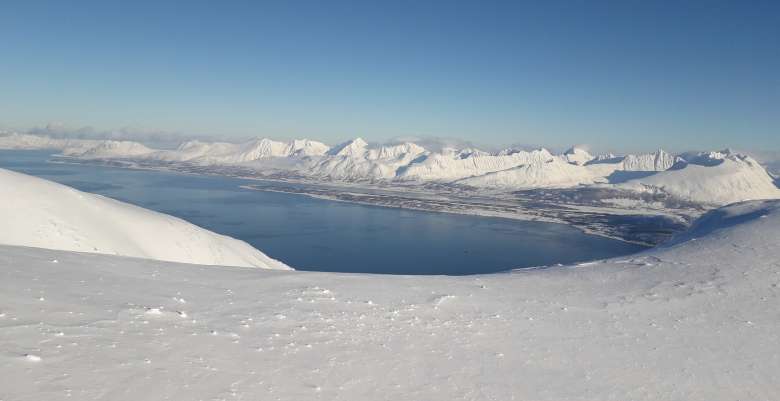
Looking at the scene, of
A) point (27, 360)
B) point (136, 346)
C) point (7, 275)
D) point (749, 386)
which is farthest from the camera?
point (7, 275)

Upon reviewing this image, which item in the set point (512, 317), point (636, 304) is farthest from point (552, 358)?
point (636, 304)

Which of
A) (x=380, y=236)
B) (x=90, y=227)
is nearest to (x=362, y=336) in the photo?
(x=90, y=227)

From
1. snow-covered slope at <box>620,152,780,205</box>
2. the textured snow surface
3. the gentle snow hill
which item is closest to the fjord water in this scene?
Result: the gentle snow hill

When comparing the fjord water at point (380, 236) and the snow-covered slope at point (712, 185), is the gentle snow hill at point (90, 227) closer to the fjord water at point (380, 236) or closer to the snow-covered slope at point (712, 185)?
the fjord water at point (380, 236)

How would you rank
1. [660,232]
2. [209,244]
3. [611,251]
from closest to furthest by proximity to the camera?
[209,244] → [611,251] → [660,232]

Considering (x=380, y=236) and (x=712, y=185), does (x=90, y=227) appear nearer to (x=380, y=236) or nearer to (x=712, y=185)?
(x=380, y=236)

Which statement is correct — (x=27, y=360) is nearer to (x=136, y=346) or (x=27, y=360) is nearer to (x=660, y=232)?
(x=136, y=346)

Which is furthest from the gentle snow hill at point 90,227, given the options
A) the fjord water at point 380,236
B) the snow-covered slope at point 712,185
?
the snow-covered slope at point 712,185
